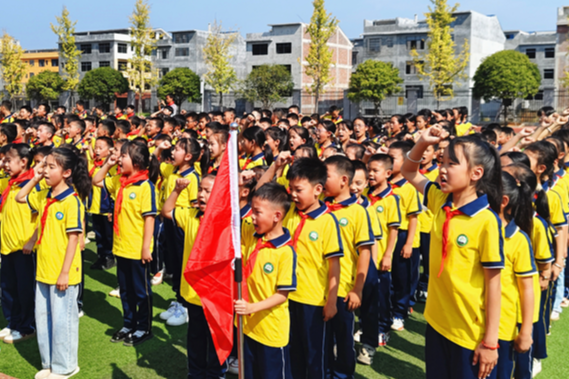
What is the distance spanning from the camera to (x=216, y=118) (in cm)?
1130

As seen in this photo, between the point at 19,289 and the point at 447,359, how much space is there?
3.70 m

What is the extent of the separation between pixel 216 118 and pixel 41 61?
53678 millimetres

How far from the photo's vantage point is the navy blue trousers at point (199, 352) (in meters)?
3.84

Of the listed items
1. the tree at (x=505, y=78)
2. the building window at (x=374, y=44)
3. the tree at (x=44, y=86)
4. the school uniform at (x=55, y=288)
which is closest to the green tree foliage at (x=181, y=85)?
the tree at (x=44, y=86)

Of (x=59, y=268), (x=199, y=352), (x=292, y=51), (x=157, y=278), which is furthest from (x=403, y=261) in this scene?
(x=292, y=51)

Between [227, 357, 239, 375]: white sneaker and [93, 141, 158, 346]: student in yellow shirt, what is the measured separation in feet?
3.04

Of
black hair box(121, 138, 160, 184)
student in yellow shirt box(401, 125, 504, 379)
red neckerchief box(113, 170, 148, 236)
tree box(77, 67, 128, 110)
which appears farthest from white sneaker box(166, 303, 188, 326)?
tree box(77, 67, 128, 110)

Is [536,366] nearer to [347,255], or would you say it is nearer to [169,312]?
[347,255]

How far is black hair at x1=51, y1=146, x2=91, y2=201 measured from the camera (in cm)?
412

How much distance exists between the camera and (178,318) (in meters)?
5.20

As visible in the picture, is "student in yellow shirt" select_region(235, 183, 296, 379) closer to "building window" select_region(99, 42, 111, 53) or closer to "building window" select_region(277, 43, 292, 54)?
"building window" select_region(277, 43, 292, 54)

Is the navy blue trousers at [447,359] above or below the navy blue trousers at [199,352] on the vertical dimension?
above

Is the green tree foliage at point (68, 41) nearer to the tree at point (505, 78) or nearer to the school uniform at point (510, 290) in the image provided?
the tree at point (505, 78)

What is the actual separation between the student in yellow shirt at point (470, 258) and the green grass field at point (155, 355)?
151 centimetres
